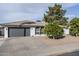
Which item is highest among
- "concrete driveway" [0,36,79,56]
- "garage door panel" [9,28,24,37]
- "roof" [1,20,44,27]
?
"concrete driveway" [0,36,79,56]

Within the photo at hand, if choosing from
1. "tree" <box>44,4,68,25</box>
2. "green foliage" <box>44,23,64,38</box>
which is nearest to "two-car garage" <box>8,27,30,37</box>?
"tree" <box>44,4,68,25</box>

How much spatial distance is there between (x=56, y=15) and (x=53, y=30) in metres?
10.3

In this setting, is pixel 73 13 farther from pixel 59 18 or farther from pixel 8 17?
pixel 8 17

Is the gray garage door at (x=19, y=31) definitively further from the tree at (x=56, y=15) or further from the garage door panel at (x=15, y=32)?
the tree at (x=56, y=15)

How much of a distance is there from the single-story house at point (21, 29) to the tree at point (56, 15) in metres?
2.71

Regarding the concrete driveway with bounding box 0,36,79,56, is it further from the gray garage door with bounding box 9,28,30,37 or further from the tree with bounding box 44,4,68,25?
the tree with bounding box 44,4,68,25

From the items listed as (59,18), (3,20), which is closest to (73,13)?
(59,18)

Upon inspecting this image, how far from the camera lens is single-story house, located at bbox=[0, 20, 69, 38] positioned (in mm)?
31188

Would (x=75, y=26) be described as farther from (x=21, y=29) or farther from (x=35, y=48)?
(x=21, y=29)

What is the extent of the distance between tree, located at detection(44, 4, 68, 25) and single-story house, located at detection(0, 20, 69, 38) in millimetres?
2714

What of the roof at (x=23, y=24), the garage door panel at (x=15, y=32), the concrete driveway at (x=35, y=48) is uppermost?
the concrete driveway at (x=35, y=48)

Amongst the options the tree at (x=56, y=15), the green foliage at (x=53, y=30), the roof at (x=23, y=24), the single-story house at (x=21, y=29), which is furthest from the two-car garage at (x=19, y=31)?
the green foliage at (x=53, y=30)

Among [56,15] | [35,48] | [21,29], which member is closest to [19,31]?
[21,29]

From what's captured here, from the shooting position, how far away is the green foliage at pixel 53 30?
2395 cm
